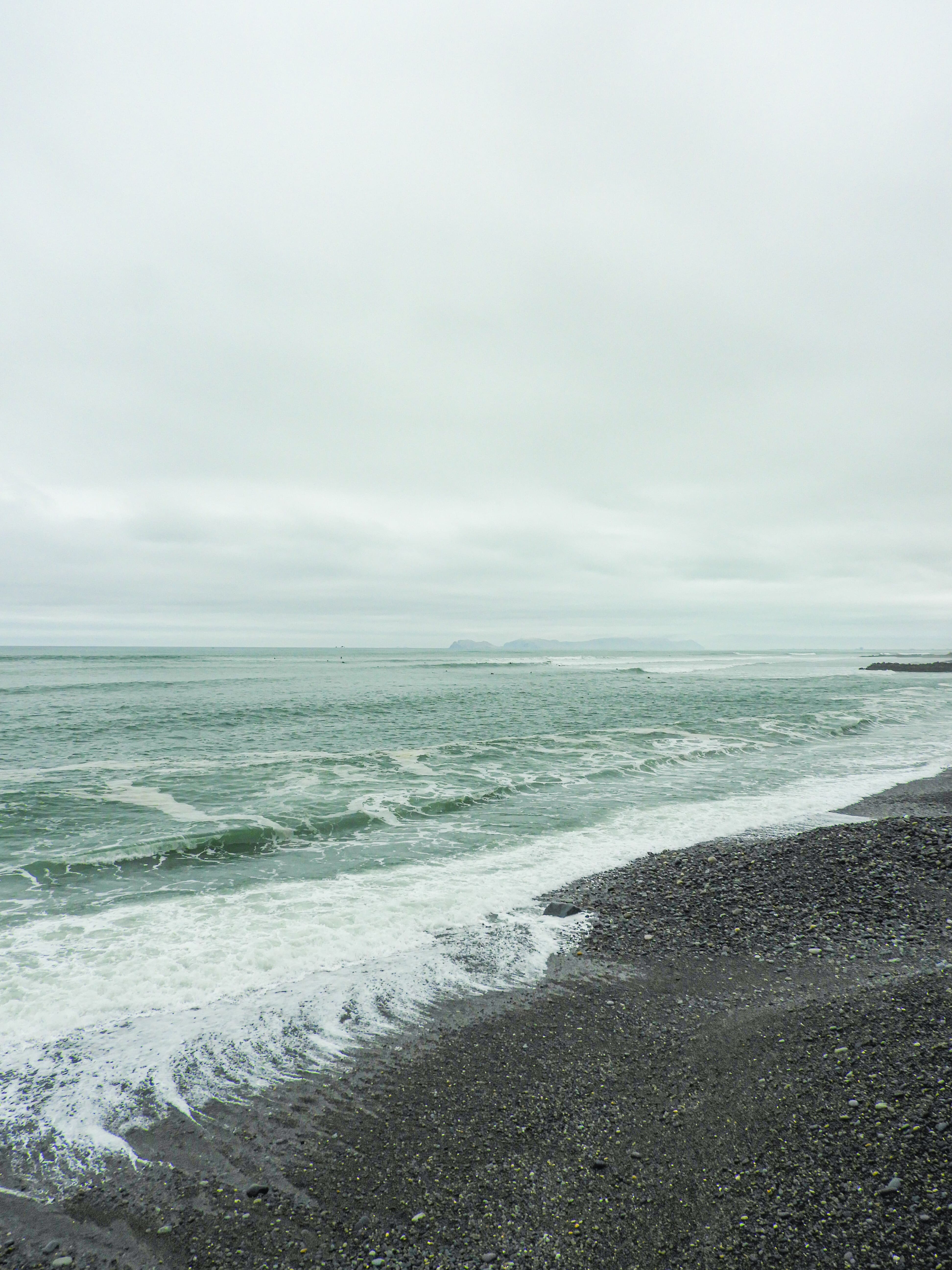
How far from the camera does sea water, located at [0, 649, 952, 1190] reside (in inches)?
270

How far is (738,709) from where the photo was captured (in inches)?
1705

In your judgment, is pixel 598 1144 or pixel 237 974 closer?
pixel 598 1144

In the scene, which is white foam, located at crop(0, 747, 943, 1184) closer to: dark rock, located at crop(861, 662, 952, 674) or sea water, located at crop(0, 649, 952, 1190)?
sea water, located at crop(0, 649, 952, 1190)

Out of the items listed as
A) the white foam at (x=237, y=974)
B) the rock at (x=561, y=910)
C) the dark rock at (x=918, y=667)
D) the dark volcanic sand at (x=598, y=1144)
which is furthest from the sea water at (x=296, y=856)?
the dark rock at (x=918, y=667)

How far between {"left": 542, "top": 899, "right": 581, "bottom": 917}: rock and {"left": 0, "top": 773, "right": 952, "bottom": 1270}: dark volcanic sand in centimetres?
186

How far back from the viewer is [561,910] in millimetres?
10242

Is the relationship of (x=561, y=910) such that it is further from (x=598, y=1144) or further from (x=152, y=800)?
(x=152, y=800)

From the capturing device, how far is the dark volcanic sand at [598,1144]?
13.9 feet

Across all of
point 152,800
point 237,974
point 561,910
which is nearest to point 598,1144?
point 561,910

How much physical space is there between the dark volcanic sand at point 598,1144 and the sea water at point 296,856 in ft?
2.50

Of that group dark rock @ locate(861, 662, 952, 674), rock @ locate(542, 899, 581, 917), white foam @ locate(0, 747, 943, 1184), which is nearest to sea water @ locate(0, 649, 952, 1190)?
white foam @ locate(0, 747, 943, 1184)

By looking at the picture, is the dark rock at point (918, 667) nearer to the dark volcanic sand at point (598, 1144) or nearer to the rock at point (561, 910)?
the rock at point (561, 910)

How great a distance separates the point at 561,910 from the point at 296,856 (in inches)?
264

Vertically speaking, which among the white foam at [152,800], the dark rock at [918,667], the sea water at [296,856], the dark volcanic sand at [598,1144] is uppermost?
the dark rock at [918,667]
